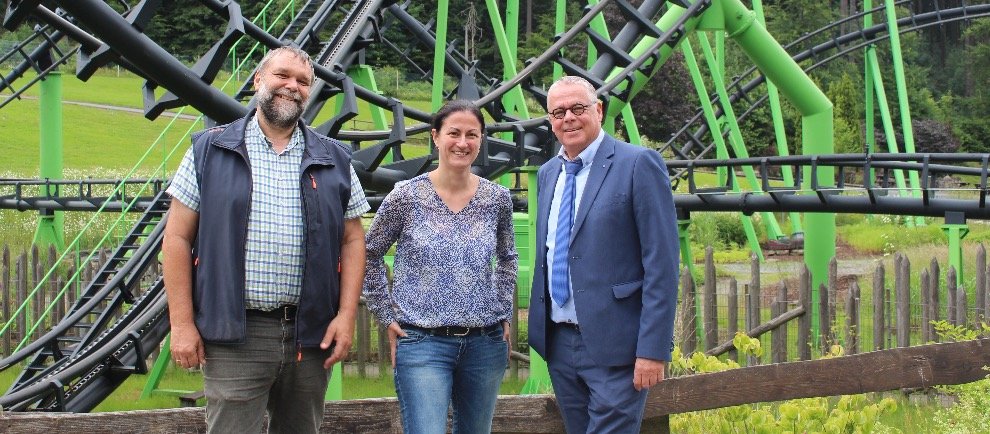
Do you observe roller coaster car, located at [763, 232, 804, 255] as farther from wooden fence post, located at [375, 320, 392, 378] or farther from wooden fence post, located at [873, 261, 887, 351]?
wooden fence post, located at [375, 320, 392, 378]

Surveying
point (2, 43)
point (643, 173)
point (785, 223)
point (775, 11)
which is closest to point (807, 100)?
point (643, 173)

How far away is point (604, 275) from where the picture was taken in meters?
3.94

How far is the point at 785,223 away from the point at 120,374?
21358 millimetres

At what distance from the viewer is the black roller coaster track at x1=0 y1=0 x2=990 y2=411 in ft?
24.2

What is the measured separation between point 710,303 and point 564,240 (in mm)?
6460

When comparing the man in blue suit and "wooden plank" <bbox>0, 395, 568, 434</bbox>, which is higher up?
the man in blue suit

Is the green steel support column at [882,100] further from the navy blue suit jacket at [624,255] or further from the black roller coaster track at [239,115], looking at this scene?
the navy blue suit jacket at [624,255]

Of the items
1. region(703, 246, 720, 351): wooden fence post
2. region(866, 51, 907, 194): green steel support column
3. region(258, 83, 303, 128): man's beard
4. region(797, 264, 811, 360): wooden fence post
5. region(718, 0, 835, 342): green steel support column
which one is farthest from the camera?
region(866, 51, 907, 194): green steel support column

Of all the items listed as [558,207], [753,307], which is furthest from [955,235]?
[558,207]

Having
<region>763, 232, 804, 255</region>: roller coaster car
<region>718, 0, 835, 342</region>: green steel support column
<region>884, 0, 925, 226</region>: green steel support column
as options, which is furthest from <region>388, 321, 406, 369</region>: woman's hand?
<region>763, 232, 804, 255</region>: roller coaster car

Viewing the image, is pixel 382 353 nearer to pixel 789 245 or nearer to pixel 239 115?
pixel 239 115

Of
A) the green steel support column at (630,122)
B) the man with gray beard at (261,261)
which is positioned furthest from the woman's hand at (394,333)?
the green steel support column at (630,122)

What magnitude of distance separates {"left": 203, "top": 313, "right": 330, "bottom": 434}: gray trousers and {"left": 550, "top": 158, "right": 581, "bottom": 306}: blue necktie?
78cm

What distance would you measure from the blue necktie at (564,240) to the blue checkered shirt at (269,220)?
84 centimetres
